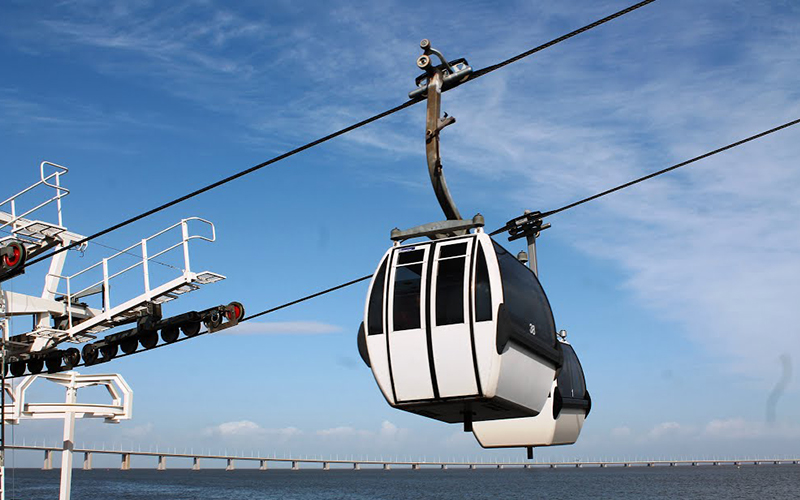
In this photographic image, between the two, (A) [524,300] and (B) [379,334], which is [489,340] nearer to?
(A) [524,300]

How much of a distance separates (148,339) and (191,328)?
3.76ft

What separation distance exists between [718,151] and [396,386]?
4754mm

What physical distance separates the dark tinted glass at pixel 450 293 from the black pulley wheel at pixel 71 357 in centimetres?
1375

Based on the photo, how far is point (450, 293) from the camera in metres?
6.90

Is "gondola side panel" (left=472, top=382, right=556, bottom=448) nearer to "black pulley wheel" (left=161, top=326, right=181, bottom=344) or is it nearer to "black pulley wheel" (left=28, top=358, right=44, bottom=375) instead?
"black pulley wheel" (left=161, top=326, right=181, bottom=344)

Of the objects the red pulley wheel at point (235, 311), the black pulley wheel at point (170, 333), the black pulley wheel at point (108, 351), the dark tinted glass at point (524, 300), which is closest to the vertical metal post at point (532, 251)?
the dark tinted glass at point (524, 300)

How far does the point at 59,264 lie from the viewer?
698 inches

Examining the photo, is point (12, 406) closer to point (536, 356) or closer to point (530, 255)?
point (530, 255)

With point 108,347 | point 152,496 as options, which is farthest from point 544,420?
point 152,496

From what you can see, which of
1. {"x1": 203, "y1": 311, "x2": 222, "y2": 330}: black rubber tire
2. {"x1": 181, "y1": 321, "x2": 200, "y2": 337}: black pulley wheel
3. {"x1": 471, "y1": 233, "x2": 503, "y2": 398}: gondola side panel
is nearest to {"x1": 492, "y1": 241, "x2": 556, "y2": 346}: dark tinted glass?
{"x1": 471, "y1": 233, "x2": 503, "y2": 398}: gondola side panel

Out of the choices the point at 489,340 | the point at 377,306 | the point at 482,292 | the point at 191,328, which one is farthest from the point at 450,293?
the point at 191,328

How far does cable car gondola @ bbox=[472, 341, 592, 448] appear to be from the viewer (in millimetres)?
11477

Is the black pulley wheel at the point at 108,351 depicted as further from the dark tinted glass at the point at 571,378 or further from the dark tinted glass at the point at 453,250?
the dark tinted glass at the point at 453,250

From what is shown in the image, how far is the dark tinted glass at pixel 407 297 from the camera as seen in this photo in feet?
23.0
